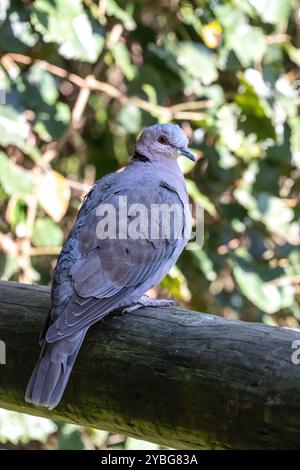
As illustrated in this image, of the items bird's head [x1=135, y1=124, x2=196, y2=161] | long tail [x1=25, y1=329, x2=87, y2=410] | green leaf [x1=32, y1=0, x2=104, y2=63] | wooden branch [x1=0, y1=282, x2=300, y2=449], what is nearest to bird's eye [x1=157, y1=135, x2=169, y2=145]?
bird's head [x1=135, y1=124, x2=196, y2=161]

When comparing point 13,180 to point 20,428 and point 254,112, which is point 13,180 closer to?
point 20,428

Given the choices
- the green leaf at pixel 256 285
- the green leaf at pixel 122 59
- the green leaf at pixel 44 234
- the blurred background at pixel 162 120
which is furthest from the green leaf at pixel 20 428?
the green leaf at pixel 122 59

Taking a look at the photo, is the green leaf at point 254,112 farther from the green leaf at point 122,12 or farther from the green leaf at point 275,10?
the green leaf at point 122,12

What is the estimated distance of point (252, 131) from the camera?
3309 mm

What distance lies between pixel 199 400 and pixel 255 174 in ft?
6.68

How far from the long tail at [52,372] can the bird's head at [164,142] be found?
101 cm

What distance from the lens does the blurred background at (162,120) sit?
306 centimetres

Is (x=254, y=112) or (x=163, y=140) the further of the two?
(x=254, y=112)

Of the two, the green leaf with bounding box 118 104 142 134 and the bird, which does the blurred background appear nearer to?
the green leaf with bounding box 118 104 142 134

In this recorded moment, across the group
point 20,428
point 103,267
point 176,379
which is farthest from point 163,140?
point 176,379

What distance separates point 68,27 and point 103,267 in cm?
103

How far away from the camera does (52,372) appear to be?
1.82 metres

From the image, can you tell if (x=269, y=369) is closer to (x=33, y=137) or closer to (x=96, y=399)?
(x=96, y=399)

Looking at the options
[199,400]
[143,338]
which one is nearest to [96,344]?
A: [143,338]
